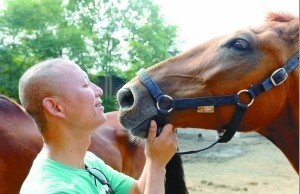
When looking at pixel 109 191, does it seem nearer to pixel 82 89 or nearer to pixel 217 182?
pixel 82 89

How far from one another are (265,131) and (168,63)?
2.58 feet

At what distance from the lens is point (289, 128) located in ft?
8.34

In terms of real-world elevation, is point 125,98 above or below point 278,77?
below

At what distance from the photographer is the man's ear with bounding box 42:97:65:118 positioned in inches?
69.3

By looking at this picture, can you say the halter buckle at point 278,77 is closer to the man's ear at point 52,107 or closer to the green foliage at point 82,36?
the man's ear at point 52,107

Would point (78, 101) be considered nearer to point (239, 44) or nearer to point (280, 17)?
point (239, 44)

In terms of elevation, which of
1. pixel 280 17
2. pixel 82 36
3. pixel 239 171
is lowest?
pixel 239 171

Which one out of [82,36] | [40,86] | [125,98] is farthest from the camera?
[82,36]

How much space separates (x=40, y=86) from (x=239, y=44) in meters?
1.22

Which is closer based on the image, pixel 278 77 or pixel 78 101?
pixel 78 101

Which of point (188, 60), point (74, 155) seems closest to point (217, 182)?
point (188, 60)

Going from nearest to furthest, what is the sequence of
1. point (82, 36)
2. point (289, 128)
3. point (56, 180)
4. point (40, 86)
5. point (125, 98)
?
1. point (56, 180)
2. point (40, 86)
3. point (125, 98)
4. point (289, 128)
5. point (82, 36)

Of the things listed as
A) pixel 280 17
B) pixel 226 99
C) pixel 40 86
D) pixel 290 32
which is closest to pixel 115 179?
pixel 40 86

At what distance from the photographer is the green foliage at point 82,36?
45.6 ft
